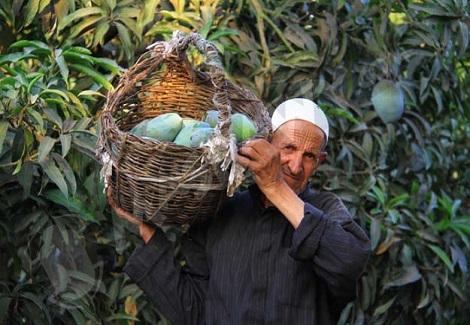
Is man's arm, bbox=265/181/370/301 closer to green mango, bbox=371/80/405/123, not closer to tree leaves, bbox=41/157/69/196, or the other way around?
tree leaves, bbox=41/157/69/196

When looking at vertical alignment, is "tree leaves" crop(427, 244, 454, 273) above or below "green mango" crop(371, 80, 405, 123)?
below

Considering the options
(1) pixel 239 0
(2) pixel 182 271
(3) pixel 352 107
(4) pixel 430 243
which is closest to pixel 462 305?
(4) pixel 430 243

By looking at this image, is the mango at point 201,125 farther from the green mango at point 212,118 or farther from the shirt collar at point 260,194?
the shirt collar at point 260,194

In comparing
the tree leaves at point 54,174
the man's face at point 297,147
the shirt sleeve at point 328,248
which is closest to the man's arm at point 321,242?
the shirt sleeve at point 328,248

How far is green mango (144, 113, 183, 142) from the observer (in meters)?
2.32

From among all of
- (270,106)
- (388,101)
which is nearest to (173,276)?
(270,106)

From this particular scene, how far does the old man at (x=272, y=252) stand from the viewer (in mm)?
2299

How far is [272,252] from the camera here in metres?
2.41

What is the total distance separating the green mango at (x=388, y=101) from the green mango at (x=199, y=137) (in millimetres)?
1383

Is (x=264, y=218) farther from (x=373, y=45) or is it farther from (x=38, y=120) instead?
(x=373, y=45)

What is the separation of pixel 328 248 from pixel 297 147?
0.77 feet

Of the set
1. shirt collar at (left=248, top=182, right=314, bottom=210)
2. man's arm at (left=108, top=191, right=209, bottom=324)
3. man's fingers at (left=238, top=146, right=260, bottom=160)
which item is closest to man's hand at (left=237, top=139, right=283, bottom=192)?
man's fingers at (left=238, top=146, right=260, bottom=160)

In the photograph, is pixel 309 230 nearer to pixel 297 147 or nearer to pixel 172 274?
pixel 297 147

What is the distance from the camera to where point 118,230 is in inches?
123
